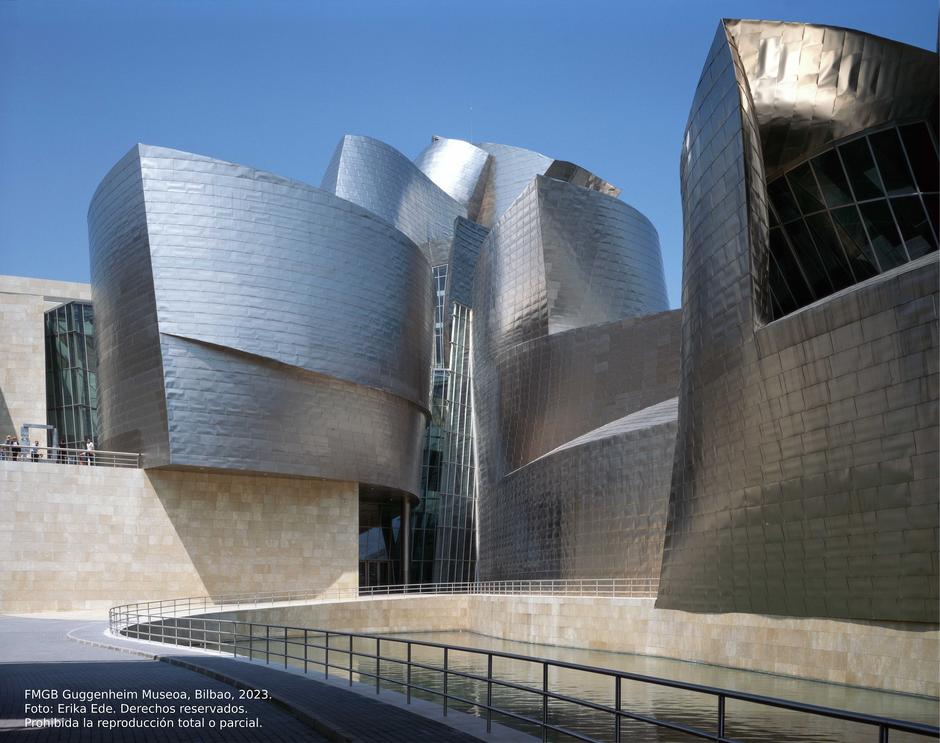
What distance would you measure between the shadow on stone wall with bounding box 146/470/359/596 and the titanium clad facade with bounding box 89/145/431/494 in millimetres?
1457

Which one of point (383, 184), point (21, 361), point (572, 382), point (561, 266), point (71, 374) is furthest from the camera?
point (383, 184)

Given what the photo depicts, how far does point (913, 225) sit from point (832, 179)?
70.1 inches

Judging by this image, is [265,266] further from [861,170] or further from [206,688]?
[206,688]

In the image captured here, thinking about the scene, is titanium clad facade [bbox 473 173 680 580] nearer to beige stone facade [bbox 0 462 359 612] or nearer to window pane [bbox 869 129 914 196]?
beige stone facade [bbox 0 462 359 612]

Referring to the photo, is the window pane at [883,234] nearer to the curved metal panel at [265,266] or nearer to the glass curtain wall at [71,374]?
the curved metal panel at [265,266]

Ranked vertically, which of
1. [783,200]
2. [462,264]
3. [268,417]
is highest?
[462,264]

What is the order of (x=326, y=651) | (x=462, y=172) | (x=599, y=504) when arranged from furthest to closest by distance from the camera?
(x=462, y=172) → (x=599, y=504) → (x=326, y=651)

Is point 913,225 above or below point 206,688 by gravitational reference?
above

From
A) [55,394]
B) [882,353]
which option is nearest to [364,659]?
[882,353]

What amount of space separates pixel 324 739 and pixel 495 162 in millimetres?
56344

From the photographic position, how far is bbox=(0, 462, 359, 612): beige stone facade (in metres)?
30.7

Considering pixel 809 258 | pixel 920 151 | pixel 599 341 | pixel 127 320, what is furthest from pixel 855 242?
pixel 127 320

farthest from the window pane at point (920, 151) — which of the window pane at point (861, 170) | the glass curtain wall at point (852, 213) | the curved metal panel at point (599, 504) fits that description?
the curved metal panel at point (599, 504)

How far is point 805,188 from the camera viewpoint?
67.3ft
